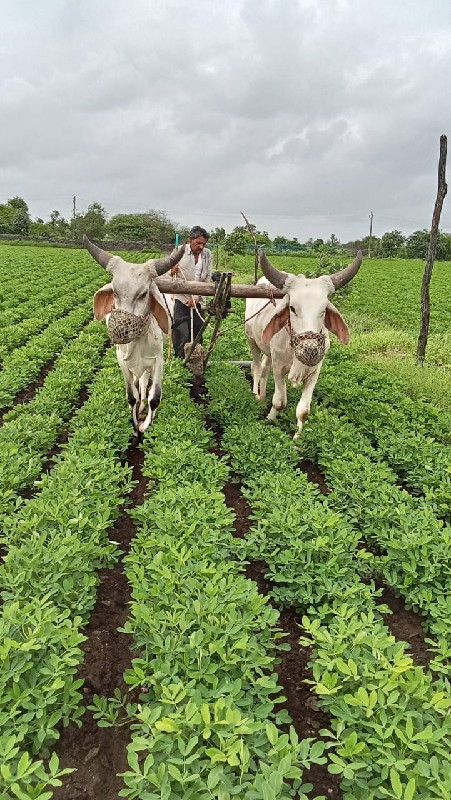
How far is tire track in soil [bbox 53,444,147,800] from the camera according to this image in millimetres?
2451

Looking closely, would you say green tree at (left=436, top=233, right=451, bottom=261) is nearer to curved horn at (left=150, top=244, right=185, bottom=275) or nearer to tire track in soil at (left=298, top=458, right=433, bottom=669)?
curved horn at (left=150, top=244, right=185, bottom=275)

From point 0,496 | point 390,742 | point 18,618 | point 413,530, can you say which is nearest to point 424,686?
point 390,742

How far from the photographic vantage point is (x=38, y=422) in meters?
6.29

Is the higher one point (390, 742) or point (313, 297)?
point (313, 297)

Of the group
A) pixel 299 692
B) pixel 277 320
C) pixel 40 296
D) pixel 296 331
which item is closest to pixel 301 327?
pixel 296 331

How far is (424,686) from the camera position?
8.30 feet

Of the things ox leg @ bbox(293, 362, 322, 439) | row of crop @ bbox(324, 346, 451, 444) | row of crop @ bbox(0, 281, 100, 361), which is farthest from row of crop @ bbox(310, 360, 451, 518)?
row of crop @ bbox(0, 281, 100, 361)

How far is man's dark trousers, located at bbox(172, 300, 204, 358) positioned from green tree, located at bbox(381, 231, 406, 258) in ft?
235

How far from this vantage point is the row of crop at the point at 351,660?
7.18 ft

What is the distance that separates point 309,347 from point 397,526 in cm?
199

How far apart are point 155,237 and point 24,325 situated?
56.4 meters

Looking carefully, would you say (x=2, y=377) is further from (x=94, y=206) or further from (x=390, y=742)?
(x=94, y=206)

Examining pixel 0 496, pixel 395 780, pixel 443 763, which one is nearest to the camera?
pixel 395 780

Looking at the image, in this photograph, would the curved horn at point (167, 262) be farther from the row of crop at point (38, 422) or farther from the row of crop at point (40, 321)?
the row of crop at point (40, 321)
